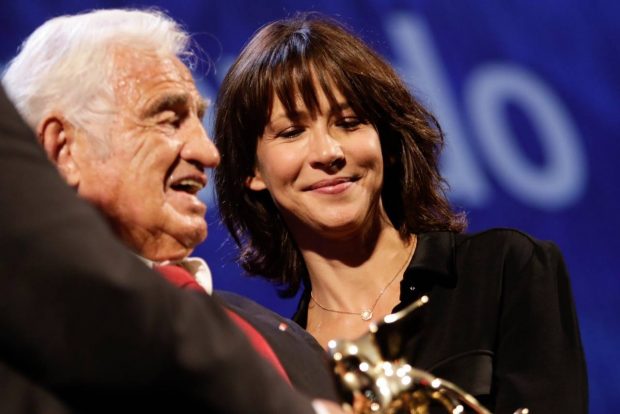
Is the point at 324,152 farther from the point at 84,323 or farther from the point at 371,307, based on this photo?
the point at 84,323

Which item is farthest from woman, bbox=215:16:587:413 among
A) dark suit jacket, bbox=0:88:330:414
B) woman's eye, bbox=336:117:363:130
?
dark suit jacket, bbox=0:88:330:414

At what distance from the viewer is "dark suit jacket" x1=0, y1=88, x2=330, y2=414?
2.78 ft

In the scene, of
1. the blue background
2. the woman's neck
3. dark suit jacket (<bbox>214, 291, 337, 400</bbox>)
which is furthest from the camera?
the blue background

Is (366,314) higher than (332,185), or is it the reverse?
(332,185)

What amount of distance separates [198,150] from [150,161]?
0.30 feet

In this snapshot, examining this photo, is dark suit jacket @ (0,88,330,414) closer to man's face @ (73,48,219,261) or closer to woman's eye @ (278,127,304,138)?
man's face @ (73,48,219,261)

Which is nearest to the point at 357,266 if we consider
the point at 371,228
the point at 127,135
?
the point at 371,228

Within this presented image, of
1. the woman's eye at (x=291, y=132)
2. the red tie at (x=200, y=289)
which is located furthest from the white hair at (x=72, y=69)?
the woman's eye at (x=291, y=132)

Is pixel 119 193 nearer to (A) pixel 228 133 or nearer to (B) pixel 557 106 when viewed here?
(A) pixel 228 133

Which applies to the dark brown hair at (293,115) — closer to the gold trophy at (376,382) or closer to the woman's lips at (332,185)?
the woman's lips at (332,185)

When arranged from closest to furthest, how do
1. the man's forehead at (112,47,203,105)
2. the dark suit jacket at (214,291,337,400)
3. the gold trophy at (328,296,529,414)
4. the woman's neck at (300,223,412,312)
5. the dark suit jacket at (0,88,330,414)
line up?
the dark suit jacket at (0,88,330,414) < the gold trophy at (328,296,529,414) < the dark suit jacket at (214,291,337,400) < the man's forehead at (112,47,203,105) < the woman's neck at (300,223,412,312)

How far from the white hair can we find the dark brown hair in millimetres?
744

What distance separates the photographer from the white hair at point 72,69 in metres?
1.51

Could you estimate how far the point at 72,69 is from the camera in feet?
5.00
